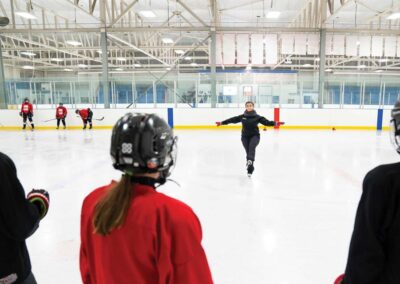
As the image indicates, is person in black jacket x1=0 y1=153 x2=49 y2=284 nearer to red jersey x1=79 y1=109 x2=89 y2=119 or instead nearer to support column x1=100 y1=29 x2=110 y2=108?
red jersey x1=79 y1=109 x2=89 y2=119

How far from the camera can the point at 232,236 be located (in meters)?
3.34

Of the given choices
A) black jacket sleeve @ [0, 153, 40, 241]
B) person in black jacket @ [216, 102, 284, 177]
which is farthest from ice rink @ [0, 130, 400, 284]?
black jacket sleeve @ [0, 153, 40, 241]

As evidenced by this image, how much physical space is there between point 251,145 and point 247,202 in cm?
187

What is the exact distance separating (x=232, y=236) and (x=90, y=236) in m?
2.40

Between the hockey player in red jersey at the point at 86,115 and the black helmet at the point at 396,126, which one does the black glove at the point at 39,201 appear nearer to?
the black helmet at the point at 396,126

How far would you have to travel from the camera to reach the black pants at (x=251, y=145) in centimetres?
609

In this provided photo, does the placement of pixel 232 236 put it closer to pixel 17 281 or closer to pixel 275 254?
pixel 275 254

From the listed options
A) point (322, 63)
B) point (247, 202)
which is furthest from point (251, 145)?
point (322, 63)

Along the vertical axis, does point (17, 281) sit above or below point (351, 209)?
above

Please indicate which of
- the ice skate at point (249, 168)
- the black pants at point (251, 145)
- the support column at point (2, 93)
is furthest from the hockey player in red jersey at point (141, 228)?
the support column at point (2, 93)

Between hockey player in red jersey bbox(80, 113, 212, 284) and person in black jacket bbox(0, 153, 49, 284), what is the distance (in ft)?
1.51

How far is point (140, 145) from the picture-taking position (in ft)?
3.55

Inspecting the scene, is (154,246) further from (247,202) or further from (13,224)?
(247,202)

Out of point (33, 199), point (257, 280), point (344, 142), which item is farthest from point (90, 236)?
point (344, 142)
